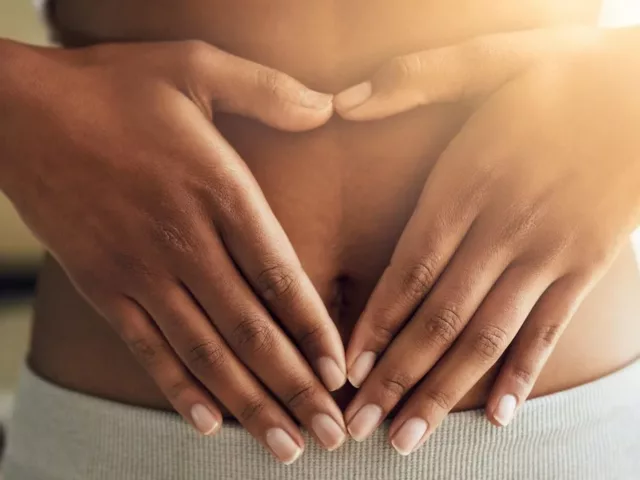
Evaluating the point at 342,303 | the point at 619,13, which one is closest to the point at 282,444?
the point at 342,303

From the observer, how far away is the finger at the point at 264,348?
59cm

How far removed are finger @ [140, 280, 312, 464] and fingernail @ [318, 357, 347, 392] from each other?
54mm

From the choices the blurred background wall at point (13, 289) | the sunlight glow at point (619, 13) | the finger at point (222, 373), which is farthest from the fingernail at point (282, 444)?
the blurred background wall at point (13, 289)

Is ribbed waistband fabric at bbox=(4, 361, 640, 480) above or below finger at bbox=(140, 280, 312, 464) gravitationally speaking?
below

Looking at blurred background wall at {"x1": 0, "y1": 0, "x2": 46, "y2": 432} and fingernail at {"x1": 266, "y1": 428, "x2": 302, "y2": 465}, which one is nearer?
fingernail at {"x1": 266, "y1": 428, "x2": 302, "y2": 465}

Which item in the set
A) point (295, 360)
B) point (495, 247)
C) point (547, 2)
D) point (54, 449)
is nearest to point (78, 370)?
point (54, 449)

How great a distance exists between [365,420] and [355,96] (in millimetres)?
296

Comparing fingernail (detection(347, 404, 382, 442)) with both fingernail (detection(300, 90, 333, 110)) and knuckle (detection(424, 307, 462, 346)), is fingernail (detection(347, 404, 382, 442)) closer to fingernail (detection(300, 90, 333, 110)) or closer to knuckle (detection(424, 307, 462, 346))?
knuckle (detection(424, 307, 462, 346))

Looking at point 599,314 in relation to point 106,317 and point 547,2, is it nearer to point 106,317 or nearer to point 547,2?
point 547,2

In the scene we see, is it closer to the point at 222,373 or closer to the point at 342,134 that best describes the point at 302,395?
the point at 222,373

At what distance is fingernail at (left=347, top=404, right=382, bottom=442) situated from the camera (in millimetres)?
590

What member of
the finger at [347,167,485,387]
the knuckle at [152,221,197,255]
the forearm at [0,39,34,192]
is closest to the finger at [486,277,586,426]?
the finger at [347,167,485,387]

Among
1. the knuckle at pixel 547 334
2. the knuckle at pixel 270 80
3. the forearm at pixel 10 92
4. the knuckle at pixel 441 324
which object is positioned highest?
the knuckle at pixel 270 80

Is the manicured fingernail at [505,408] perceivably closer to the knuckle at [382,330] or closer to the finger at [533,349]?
the finger at [533,349]
